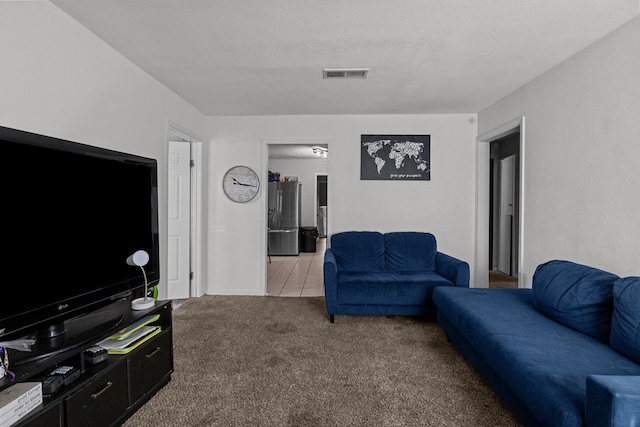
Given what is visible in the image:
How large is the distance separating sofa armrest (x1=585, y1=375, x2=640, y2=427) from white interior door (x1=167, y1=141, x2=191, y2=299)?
4037mm

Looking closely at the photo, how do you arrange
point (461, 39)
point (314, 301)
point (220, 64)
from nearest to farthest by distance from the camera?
point (461, 39), point (220, 64), point (314, 301)

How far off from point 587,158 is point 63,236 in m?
3.36

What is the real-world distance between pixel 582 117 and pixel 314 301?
127 inches

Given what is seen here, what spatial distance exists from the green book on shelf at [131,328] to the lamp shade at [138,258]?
0.34 metres

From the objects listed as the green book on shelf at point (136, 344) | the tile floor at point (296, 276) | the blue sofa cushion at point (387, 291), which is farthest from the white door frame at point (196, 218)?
the green book on shelf at point (136, 344)

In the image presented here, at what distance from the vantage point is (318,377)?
246 cm

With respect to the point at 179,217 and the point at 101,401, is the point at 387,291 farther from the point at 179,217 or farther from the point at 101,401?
the point at 179,217

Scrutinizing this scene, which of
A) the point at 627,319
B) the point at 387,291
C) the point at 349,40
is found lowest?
the point at 387,291

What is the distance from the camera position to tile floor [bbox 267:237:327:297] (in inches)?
196

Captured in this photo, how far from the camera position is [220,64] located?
2.98 meters

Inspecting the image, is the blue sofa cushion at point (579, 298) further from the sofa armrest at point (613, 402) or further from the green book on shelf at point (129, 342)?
the green book on shelf at point (129, 342)

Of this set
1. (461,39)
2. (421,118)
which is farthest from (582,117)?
(421,118)

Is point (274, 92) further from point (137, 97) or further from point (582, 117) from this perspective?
point (582, 117)

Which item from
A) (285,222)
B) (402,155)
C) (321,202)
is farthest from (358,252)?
(321,202)
